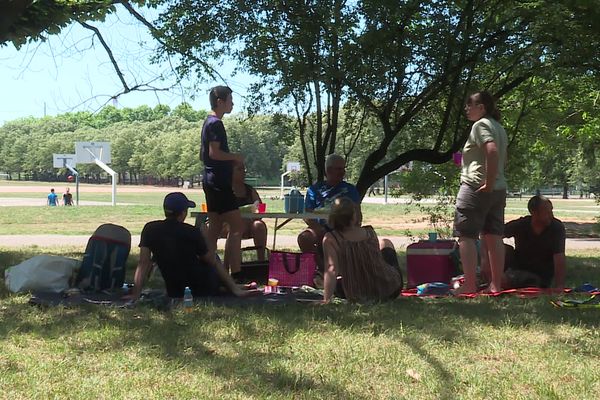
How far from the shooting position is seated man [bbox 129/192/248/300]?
5203 millimetres

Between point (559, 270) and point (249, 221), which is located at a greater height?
point (249, 221)

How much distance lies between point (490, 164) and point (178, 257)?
249 cm

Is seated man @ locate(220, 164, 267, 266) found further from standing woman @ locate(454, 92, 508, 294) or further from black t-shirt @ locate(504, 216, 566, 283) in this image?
black t-shirt @ locate(504, 216, 566, 283)

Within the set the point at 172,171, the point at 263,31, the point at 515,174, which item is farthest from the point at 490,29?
the point at 172,171

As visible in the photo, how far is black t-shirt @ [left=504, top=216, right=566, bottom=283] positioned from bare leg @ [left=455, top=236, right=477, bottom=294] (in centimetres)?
80

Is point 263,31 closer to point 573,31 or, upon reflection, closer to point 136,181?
point 573,31

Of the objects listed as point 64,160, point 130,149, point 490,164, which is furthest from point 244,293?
point 130,149

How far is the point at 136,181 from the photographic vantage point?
121 metres

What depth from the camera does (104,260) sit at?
5.92 m

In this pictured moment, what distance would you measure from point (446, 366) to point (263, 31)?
5958 mm

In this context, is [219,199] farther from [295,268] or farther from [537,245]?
[537,245]

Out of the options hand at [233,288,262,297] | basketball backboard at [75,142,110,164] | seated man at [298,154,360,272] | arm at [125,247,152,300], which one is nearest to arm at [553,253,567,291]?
seated man at [298,154,360,272]

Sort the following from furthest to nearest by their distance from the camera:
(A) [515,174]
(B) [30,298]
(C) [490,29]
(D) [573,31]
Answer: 1. (A) [515,174]
2. (C) [490,29]
3. (D) [573,31]
4. (B) [30,298]

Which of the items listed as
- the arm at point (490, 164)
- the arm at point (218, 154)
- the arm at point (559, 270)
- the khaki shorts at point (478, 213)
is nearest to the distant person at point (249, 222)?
the arm at point (218, 154)
